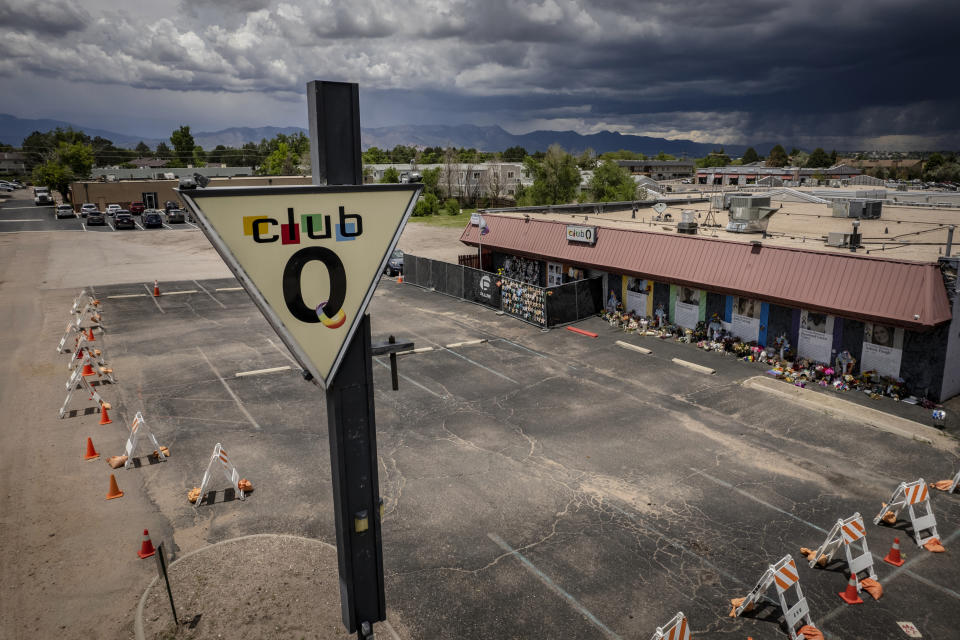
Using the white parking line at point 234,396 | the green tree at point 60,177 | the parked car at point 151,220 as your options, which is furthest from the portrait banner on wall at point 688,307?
the green tree at point 60,177

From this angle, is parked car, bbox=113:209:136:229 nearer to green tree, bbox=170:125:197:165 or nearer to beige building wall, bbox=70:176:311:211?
beige building wall, bbox=70:176:311:211

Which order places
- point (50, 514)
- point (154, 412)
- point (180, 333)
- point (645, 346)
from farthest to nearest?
point (180, 333) < point (645, 346) < point (154, 412) < point (50, 514)

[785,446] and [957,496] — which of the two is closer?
[957,496]

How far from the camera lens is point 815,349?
70.1 feet

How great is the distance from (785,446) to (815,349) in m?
6.74

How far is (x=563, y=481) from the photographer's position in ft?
47.9

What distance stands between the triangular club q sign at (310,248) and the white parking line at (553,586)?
7149 mm

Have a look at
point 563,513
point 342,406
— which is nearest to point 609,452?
point 563,513

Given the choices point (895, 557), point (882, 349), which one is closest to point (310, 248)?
point (895, 557)

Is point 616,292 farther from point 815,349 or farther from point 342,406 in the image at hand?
point 342,406

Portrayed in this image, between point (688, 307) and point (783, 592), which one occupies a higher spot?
point (688, 307)

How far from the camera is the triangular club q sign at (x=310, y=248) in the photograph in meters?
4.78

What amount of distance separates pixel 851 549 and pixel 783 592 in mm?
2501

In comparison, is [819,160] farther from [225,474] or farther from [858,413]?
[225,474]
